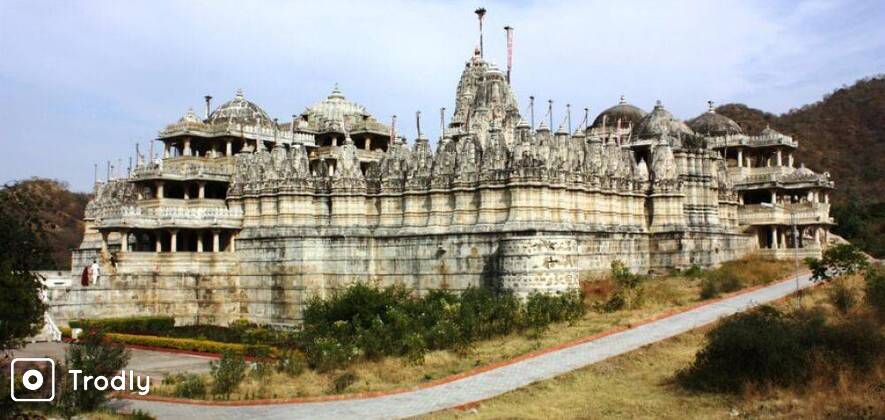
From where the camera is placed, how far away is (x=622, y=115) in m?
59.4

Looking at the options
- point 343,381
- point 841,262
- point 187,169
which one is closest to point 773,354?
point 343,381

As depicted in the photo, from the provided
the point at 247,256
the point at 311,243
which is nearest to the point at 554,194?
the point at 311,243

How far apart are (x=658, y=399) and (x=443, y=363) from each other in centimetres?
705

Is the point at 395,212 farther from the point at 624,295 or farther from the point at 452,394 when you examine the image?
the point at 452,394

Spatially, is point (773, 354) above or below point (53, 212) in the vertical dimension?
below

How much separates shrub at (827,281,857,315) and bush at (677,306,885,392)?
6.29 metres

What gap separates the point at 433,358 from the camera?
83.5 feet

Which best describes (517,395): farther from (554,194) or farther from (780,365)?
(554,194)

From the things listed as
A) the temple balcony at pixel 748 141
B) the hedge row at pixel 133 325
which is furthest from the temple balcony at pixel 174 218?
the temple balcony at pixel 748 141

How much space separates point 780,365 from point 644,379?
10.6 feet

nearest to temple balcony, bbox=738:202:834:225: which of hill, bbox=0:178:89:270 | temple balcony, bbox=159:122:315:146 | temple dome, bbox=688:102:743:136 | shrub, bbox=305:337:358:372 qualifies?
temple dome, bbox=688:102:743:136

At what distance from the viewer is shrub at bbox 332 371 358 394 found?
2248 centimetres

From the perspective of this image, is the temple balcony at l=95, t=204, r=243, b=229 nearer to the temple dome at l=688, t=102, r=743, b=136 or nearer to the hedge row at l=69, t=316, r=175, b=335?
the hedge row at l=69, t=316, r=175, b=335

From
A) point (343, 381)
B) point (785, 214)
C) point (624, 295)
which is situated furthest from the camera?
point (785, 214)
